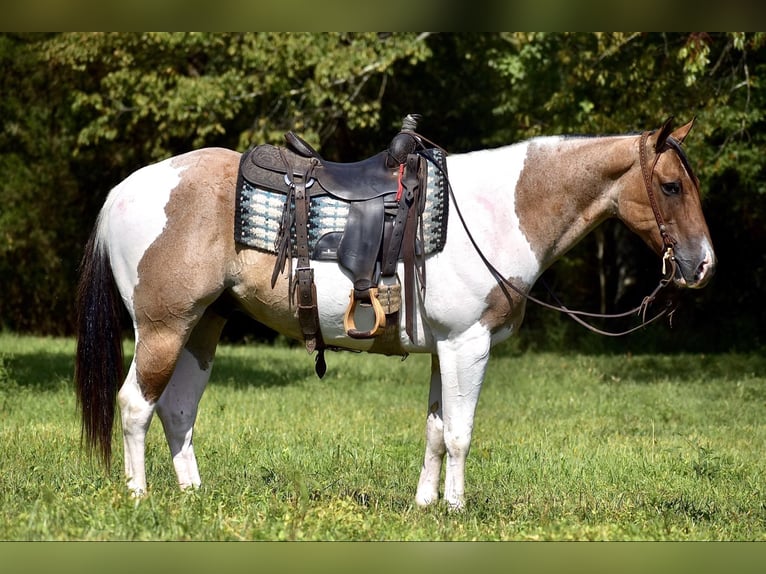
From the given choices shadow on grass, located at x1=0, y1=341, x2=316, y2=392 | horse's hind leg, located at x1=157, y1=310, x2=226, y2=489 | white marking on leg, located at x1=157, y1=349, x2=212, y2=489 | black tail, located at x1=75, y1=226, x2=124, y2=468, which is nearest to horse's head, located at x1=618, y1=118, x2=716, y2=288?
horse's hind leg, located at x1=157, y1=310, x2=226, y2=489

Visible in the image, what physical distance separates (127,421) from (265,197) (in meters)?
1.48

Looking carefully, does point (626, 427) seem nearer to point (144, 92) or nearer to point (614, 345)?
point (614, 345)

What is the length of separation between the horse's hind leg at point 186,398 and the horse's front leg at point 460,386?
1.49 meters

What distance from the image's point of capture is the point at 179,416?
19.8ft

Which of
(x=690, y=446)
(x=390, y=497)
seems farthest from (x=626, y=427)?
(x=390, y=497)

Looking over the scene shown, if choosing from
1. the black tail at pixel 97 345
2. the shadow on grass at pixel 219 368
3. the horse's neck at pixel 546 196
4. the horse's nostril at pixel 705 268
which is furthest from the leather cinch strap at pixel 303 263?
the shadow on grass at pixel 219 368

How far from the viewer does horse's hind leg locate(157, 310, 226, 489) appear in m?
6.02

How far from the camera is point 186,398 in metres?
6.05

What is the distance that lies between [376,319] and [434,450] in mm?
897

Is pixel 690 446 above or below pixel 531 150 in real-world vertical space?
below

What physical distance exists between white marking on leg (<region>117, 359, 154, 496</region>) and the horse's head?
299 centimetres

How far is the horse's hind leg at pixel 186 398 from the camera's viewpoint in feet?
19.8

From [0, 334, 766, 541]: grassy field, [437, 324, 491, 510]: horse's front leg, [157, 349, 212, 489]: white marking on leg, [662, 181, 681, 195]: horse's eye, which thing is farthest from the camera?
[157, 349, 212, 489]: white marking on leg

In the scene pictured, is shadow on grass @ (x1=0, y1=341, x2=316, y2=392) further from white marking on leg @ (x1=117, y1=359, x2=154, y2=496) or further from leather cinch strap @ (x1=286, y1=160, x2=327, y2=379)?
leather cinch strap @ (x1=286, y1=160, x2=327, y2=379)
